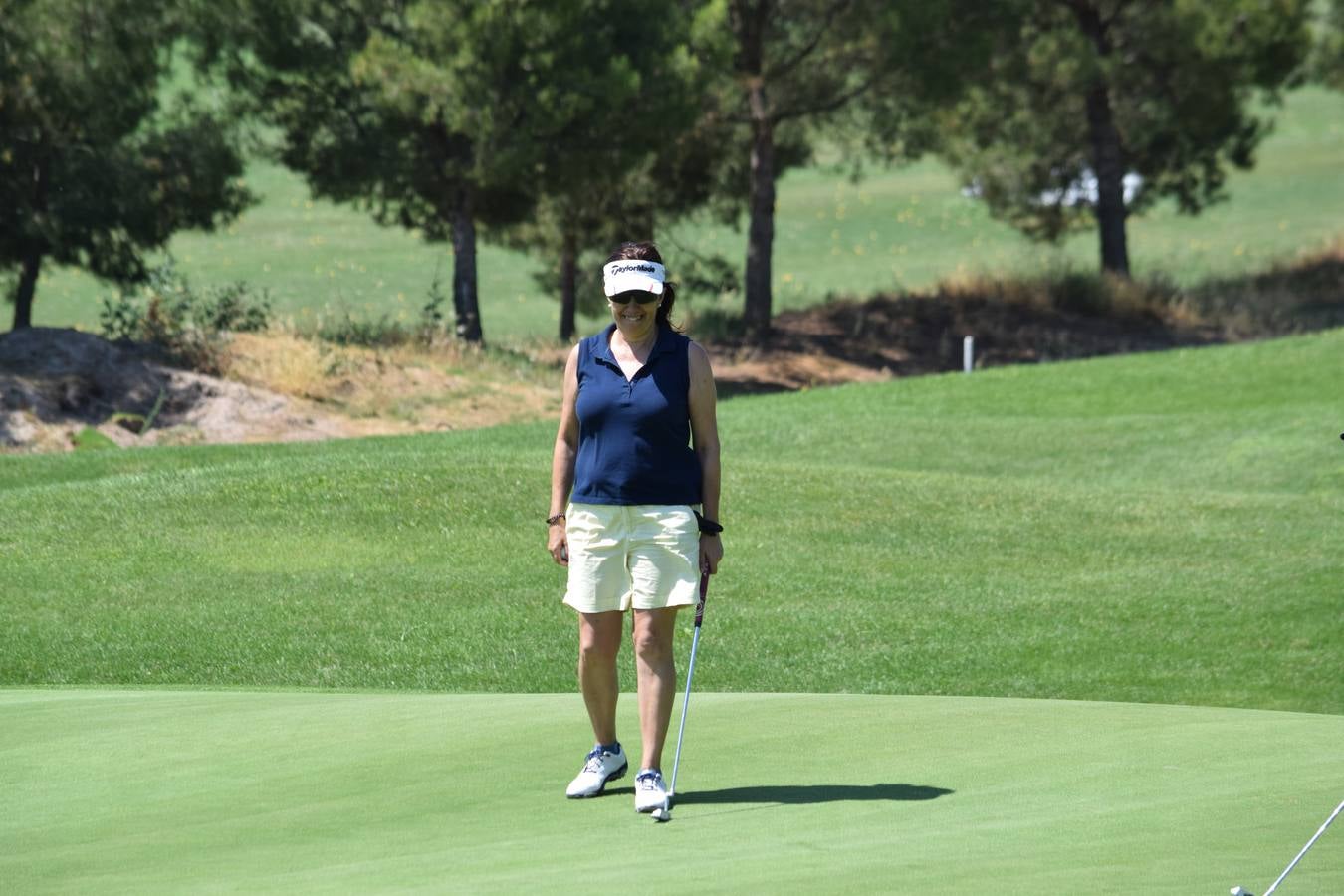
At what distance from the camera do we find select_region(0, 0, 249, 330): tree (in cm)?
2580

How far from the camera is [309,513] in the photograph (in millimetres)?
15734

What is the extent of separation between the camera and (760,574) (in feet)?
47.3

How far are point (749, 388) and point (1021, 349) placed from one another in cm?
685

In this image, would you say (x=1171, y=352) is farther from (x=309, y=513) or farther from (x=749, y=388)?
(x=309, y=513)

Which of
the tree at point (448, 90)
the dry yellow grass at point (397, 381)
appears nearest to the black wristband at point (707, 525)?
the dry yellow grass at point (397, 381)

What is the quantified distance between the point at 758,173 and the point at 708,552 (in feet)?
101

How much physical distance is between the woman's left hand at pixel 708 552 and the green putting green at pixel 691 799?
0.72m

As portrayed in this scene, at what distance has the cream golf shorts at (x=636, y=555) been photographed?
609 centimetres

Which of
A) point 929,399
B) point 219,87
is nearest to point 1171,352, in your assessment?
point 929,399

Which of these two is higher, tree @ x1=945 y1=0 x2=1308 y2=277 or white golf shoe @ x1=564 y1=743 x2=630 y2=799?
tree @ x1=945 y1=0 x2=1308 y2=277

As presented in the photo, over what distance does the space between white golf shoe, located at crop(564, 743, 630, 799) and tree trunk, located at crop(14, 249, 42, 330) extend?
22816 millimetres

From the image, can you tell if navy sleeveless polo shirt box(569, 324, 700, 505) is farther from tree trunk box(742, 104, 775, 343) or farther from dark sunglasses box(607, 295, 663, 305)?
tree trunk box(742, 104, 775, 343)

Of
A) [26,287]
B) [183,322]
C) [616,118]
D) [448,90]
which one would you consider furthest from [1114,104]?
[26,287]

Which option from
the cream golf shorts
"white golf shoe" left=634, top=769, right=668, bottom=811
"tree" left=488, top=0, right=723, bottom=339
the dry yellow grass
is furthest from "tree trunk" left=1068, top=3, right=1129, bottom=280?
"white golf shoe" left=634, top=769, right=668, bottom=811
